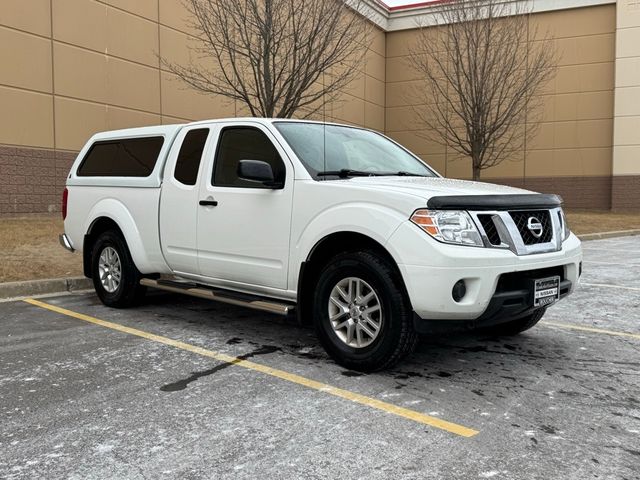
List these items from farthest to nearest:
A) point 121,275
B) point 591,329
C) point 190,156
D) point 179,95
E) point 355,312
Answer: point 179,95 < point 121,275 < point 190,156 < point 591,329 < point 355,312

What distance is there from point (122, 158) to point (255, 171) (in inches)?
107

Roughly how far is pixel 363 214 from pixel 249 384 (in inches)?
56.4

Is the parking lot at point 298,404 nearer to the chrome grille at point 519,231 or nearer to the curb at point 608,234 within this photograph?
the chrome grille at point 519,231

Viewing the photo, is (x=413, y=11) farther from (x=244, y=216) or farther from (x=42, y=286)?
(x=244, y=216)

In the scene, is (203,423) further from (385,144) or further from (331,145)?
(385,144)

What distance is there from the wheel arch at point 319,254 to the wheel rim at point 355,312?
283 mm

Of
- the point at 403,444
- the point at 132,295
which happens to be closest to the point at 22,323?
the point at 132,295

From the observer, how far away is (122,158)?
6.88m

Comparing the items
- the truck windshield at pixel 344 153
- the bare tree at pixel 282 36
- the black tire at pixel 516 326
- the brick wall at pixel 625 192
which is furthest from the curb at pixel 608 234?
the truck windshield at pixel 344 153

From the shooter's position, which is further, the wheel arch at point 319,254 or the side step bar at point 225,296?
the side step bar at point 225,296

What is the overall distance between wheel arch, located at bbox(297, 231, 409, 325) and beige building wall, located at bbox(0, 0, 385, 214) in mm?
12385

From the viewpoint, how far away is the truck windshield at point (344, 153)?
16.8 ft

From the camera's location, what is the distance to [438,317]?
4.10m

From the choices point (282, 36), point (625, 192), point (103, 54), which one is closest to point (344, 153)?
point (282, 36)
